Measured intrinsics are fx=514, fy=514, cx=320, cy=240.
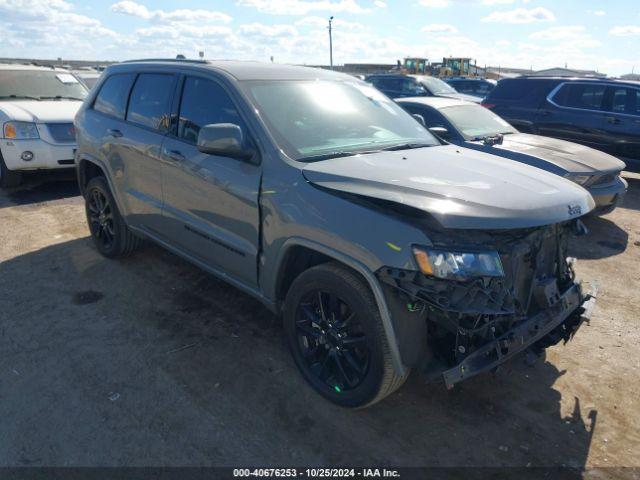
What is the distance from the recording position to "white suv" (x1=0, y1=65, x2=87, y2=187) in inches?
282

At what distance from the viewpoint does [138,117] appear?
445cm

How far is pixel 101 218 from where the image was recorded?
5230 mm

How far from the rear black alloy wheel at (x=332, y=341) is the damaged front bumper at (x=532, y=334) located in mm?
515

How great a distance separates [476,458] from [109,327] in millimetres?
2775

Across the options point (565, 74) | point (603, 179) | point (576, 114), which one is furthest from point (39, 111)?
point (565, 74)

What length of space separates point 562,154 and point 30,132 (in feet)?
23.5

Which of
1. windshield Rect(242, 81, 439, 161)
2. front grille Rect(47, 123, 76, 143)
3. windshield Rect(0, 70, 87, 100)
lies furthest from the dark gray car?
windshield Rect(0, 70, 87, 100)

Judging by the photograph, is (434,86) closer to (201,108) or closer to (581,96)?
(581,96)

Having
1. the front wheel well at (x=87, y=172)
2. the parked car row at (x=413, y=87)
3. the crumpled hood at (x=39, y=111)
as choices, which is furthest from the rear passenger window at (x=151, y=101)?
the parked car row at (x=413, y=87)

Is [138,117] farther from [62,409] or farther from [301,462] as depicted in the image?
[301,462]

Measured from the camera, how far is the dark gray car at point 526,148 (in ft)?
20.1

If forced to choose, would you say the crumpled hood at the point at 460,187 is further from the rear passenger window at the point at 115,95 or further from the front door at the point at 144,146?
the rear passenger window at the point at 115,95

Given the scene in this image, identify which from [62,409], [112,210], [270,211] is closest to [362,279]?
[270,211]

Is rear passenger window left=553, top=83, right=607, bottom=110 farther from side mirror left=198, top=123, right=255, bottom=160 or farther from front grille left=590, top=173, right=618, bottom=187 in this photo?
side mirror left=198, top=123, right=255, bottom=160
